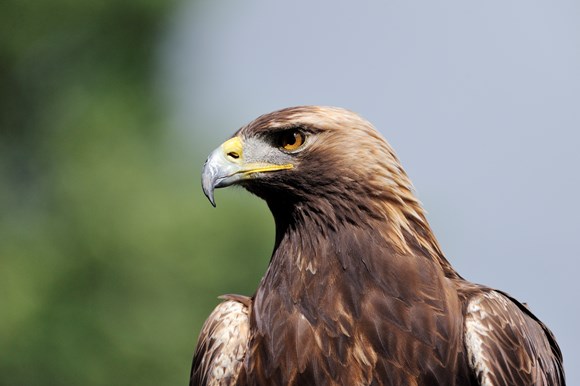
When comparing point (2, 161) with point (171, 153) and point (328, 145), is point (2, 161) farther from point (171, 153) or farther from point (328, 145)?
point (328, 145)

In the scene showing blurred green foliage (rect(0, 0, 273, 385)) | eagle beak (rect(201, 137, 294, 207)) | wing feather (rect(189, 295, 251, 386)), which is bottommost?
blurred green foliage (rect(0, 0, 273, 385))

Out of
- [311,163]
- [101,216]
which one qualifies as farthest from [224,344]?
[101,216]

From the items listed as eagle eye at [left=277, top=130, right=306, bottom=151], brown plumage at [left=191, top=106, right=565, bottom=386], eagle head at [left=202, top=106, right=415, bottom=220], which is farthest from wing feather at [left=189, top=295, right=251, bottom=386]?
eagle eye at [left=277, top=130, right=306, bottom=151]

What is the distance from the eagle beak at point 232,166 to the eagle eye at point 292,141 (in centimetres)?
9

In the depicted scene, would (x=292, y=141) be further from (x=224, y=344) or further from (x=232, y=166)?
(x=224, y=344)

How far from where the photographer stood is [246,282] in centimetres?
1577

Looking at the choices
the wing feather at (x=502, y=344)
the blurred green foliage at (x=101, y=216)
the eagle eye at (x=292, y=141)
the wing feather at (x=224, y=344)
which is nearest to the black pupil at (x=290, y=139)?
the eagle eye at (x=292, y=141)

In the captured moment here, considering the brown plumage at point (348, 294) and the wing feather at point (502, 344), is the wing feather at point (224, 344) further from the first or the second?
the wing feather at point (502, 344)

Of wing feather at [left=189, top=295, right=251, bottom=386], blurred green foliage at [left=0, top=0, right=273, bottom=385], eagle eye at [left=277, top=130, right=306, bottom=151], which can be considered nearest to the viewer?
wing feather at [left=189, top=295, right=251, bottom=386]

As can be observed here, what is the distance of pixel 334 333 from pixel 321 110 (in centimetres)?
105

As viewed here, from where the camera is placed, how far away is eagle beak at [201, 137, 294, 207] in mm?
4930

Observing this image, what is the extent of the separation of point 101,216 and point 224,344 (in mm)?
12545

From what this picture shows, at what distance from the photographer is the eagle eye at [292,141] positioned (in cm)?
500

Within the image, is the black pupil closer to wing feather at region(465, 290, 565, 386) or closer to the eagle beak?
the eagle beak
